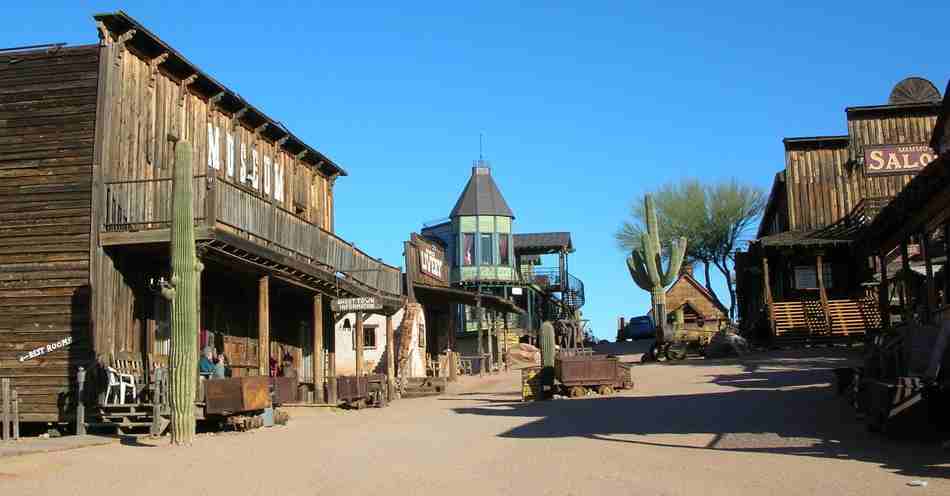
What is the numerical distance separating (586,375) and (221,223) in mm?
8196

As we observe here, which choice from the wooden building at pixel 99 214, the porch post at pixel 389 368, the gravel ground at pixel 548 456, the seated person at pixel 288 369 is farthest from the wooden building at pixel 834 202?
the wooden building at pixel 99 214

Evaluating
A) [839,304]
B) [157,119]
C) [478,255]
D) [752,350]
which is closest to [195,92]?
[157,119]

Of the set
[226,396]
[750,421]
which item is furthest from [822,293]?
[226,396]

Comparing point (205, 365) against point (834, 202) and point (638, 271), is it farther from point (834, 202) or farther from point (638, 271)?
point (834, 202)

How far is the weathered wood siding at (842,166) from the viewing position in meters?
36.3

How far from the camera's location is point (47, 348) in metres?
17.6

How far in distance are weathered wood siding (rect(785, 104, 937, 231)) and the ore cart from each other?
18482 mm

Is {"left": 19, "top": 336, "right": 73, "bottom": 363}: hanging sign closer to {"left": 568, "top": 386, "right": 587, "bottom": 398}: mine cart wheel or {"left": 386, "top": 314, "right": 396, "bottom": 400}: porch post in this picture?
{"left": 386, "top": 314, "right": 396, "bottom": 400}: porch post

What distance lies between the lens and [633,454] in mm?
11805

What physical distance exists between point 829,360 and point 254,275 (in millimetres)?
14299

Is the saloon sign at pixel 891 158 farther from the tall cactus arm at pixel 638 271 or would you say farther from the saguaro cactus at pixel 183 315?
the saguaro cactus at pixel 183 315

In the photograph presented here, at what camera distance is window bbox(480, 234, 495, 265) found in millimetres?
49906

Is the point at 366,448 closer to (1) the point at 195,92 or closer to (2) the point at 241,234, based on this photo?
(2) the point at 241,234

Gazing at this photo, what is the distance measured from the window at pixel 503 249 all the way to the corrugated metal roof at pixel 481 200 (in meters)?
1.23
